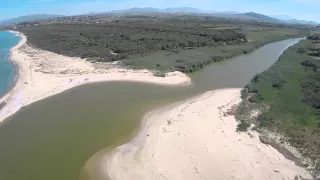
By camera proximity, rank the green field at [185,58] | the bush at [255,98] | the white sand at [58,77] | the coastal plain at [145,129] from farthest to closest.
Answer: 1. the green field at [185,58]
2. the white sand at [58,77]
3. the bush at [255,98]
4. the coastal plain at [145,129]

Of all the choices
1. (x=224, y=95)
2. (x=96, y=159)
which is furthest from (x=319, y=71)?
(x=96, y=159)

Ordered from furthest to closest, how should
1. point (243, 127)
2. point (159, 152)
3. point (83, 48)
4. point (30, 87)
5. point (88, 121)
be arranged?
1. point (83, 48)
2. point (30, 87)
3. point (88, 121)
4. point (243, 127)
5. point (159, 152)

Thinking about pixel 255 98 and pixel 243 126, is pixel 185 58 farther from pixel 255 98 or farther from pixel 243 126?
pixel 243 126

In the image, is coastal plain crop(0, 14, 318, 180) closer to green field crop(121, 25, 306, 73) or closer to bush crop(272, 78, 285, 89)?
green field crop(121, 25, 306, 73)

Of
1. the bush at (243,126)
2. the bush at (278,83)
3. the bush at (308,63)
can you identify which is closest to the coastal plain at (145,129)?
the bush at (243,126)

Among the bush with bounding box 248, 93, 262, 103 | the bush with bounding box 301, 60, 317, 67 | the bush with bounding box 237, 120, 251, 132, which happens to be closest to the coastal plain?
the bush with bounding box 237, 120, 251, 132

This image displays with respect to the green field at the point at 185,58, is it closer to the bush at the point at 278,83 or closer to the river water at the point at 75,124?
the river water at the point at 75,124

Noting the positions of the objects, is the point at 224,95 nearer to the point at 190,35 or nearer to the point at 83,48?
the point at 83,48
